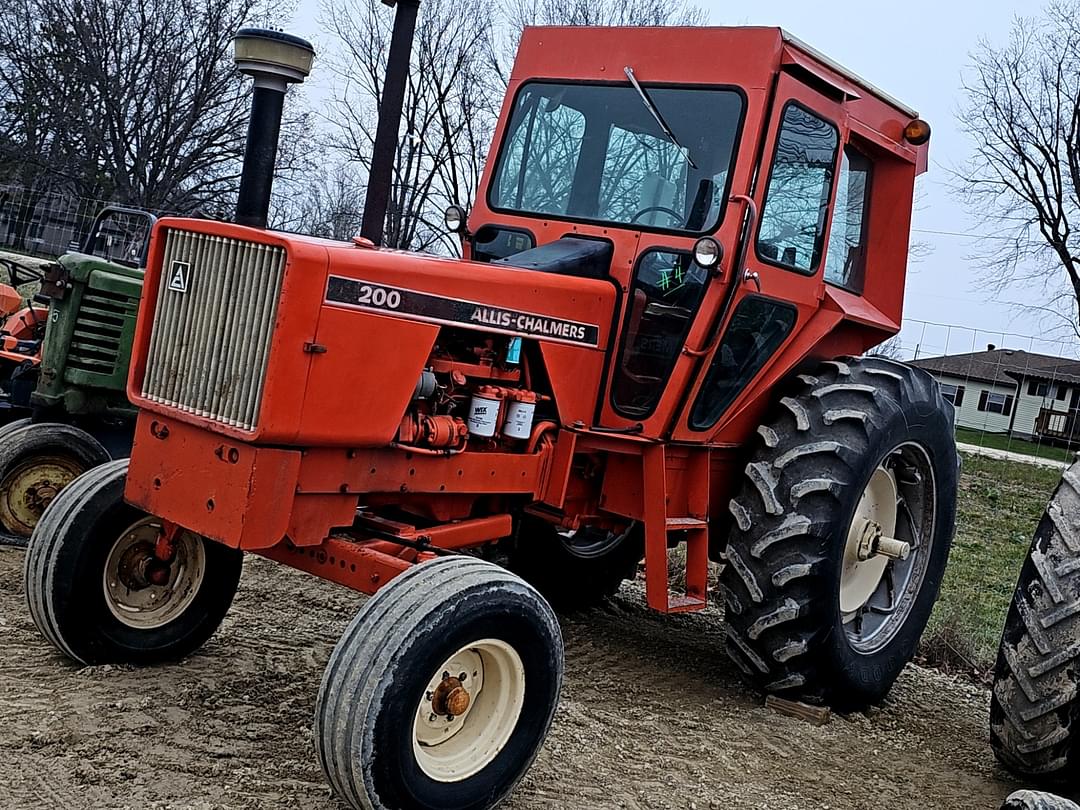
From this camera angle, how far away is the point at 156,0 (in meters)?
26.9

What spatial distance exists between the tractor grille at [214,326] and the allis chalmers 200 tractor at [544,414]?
0.04ft

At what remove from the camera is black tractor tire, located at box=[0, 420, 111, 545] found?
19.5 feet

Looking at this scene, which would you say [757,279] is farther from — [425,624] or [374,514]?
[425,624]

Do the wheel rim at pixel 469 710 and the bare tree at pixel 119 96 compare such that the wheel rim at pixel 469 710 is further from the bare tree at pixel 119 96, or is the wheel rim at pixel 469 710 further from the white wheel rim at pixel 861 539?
the bare tree at pixel 119 96

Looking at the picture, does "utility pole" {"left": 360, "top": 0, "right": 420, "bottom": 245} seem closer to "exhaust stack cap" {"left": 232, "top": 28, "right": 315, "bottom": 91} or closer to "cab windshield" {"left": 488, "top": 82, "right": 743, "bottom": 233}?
"exhaust stack cap" {"left": 232, "top": 28, "right": 315, "bottom": 91}

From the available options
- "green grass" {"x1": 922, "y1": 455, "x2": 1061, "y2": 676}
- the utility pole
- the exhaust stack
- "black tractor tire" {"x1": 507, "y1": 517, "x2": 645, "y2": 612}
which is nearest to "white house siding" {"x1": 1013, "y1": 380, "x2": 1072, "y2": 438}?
"green grass" {"x1": 922, "y1": 455, "x2": 1061, "y2": 676}

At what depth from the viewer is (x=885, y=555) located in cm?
542

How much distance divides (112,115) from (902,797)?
2642cm

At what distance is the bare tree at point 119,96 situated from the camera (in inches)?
1053

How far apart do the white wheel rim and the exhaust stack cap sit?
3.40 m

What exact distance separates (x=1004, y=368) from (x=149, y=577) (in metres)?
53.5

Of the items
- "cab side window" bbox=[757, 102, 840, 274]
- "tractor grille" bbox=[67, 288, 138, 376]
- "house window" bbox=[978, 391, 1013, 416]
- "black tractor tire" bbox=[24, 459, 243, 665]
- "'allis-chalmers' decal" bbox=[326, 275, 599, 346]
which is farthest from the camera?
"house window" bbox=[978, 391, 1013, 416]

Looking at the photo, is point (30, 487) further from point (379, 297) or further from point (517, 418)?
point (379, 297)

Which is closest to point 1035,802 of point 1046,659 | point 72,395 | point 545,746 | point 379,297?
point 1046,659
